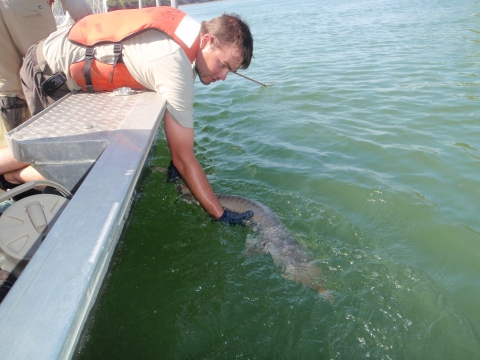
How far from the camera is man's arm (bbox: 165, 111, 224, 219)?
3.20m

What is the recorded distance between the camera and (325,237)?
3758 millimetres

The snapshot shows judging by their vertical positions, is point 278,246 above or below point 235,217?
below

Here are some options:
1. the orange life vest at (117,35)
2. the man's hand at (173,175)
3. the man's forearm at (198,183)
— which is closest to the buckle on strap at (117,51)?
the orange life vest at (117,35)

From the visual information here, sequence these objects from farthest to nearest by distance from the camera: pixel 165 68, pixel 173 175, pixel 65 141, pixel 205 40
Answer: pixel 173 175, pixel 205 40, pixel 165 68, pixel 65 141

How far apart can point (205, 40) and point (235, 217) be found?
1644mm

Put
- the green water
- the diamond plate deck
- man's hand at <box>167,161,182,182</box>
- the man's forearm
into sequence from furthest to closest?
man's hand at <box>167,161,182,182</box>, the man's forearm, the green water, the diamond plate deck

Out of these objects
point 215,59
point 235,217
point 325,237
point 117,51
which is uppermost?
point 117,51

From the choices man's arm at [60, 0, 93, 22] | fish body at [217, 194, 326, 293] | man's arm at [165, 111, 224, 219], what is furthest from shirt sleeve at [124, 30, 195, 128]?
man's arm at [60, 0, 93, 22]

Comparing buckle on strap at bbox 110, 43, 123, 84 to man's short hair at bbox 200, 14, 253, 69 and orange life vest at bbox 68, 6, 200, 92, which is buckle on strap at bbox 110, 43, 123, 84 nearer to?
orange life vest at bbox 68, 6, 200, 92

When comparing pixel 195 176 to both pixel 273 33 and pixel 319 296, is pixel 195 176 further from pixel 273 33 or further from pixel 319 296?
pixel 273 33

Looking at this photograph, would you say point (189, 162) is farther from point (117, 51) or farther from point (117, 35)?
point (117, 35)

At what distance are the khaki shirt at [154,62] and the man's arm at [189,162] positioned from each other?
0.10 meters

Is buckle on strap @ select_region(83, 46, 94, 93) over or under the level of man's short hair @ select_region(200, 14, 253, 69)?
under

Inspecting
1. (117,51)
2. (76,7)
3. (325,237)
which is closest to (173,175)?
(117,51)
